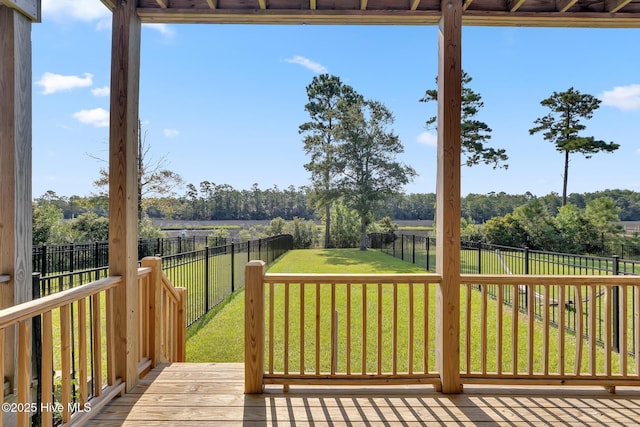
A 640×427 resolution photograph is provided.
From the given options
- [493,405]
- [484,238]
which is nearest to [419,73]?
[484,238]

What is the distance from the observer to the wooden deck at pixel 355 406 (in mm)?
2020

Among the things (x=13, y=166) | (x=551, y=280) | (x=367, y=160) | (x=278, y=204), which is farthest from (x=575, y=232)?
(x=13, y=166)

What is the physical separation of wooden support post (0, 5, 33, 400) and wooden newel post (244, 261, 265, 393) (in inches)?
58.7

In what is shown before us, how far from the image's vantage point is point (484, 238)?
1250cm

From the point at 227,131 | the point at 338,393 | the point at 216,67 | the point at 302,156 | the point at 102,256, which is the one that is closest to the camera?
the point at 338,393

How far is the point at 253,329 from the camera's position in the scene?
7.63 ft

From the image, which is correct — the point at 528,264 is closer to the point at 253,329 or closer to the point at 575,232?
the point at 253,329

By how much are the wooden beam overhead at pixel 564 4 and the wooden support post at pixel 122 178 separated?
10.1ft

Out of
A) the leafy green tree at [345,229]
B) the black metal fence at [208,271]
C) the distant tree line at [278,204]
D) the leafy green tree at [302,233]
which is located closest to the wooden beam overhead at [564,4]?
the black metal fence at [208,271]

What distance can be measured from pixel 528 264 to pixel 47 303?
5.92m

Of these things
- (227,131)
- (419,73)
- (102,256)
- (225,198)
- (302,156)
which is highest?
(419,73)

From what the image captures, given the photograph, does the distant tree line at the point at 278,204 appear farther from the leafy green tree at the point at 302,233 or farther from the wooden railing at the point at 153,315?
the wooden railing at the point at 153,315

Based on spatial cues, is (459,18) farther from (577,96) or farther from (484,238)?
(577,96)

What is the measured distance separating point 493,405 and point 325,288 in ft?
14.9
